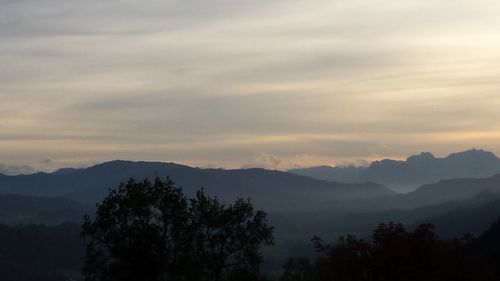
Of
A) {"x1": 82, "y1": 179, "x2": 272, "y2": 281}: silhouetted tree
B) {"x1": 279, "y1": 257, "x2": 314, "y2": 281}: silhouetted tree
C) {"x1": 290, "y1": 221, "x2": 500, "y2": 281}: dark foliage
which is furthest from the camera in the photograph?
{"x1": 279, "y1": 257, "x2": 314, "y2": 281}: silhouetted tree

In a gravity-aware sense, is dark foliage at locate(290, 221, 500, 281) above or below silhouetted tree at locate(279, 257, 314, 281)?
above

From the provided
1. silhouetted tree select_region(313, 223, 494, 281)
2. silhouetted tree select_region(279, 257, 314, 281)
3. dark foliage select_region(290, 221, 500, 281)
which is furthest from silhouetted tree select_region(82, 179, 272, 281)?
silhouetted tree select_region(279, 257, 314, 281)

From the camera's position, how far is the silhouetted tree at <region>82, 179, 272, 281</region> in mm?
68188

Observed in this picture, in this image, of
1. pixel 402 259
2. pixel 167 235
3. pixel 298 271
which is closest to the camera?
pixel 402 259

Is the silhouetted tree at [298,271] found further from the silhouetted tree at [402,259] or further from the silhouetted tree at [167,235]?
the silhouetted tree at [402,259]

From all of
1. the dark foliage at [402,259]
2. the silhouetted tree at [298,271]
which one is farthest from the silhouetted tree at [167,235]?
the silhouetted tree at [298,271]

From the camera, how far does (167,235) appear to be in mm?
70000

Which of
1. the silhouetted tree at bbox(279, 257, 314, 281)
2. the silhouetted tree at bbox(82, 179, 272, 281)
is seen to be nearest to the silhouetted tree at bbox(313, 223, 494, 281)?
the silhouetted tree at bbox(82, 179, 272, 281)

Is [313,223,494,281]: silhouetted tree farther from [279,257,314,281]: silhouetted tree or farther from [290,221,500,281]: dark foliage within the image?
[279,257,314,281]: silhouetted tree

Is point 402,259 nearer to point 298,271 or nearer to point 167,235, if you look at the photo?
point 167,235

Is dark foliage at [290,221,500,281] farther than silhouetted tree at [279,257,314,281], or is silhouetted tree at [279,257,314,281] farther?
silhouetted tree at [279,257,314,281]

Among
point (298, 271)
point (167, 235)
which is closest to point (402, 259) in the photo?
point (167, 235)

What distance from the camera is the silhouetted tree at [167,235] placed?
224 feet

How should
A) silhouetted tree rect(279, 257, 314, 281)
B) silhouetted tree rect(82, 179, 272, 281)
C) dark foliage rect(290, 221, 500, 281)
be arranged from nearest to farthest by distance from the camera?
1. dark foliage rect(290, 221, 500, 281)
2. silhouetted tree rect(82, 179, 272, 281)
3. silhouetted tree rect(279, 257, 314, 281)
